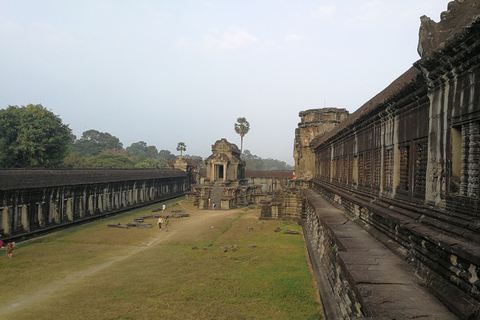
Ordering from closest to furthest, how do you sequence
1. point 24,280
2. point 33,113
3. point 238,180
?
point 24,280
point 33,113
point 238,180

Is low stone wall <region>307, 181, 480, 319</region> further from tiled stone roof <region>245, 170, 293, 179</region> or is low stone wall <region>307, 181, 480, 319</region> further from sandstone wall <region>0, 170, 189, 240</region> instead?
tiled stone roof <region>245, 170, 293, 179</region>

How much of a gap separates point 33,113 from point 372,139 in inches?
1540

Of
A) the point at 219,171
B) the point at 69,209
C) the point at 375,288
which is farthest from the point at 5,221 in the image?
the point at 219,171

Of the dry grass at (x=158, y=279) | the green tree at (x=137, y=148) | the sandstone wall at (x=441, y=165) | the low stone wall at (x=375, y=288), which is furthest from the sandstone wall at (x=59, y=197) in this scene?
the green tree at (x=137, y=148)

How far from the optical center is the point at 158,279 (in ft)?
38.0

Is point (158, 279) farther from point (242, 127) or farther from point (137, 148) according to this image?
point (137, 148)

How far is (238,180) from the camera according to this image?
133 feet

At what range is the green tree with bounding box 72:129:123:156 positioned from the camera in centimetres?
10262

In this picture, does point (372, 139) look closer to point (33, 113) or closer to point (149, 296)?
point (149, 296)

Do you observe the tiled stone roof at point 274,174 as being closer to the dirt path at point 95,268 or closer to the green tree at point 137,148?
the dirt path at point 95,268

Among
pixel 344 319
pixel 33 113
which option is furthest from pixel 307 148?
pixel 33 113

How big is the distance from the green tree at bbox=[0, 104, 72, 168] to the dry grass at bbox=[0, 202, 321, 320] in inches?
815

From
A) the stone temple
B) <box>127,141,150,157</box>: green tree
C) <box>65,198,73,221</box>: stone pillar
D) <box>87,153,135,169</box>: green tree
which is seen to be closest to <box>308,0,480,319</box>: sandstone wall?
<box>65,198,73,221</box>: stone pillar

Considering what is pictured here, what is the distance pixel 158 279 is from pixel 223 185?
2704cm
